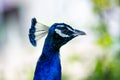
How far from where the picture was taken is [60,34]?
1.02m

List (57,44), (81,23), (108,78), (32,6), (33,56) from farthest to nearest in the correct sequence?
(32,6), (33,56), (81,23), (108,78), (57,44)

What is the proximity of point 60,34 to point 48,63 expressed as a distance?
0.19 ft

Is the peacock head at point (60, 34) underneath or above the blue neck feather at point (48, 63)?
above

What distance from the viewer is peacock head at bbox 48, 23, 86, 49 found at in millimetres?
1017

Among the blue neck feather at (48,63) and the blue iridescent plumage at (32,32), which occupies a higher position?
the blue iridescent plumage at (32,32)

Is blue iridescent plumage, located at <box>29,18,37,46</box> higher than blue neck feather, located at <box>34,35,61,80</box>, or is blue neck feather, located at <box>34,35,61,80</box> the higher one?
blue iridescent plumage, located at <box>29,18,37,46</box>

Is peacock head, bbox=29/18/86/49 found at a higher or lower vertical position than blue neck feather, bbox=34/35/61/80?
higher

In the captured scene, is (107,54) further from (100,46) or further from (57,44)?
(57,44)

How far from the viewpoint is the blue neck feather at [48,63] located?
3.39 feet

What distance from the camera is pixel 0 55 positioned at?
5934 mm

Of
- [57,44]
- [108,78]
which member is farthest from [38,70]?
[108,78]

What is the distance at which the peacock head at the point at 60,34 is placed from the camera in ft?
3.34

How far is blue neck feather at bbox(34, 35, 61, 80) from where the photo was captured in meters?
1.03

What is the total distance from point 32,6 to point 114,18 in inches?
168
